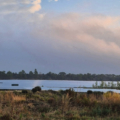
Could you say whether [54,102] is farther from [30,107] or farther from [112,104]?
[112,104]

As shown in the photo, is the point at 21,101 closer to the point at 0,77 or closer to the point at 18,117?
the point at 18,117

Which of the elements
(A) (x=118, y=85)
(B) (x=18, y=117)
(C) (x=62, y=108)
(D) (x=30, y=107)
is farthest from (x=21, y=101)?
(A) (x=118, y=85)

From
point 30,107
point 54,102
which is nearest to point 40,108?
point 30,107

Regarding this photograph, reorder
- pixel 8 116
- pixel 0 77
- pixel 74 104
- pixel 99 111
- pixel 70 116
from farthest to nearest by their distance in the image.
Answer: pixel 0 77
pixel 74 104
pixel 99 111
pixel 70 116
pixel 8 116

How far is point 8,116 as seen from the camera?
30.9ft

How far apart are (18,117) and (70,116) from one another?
231cm

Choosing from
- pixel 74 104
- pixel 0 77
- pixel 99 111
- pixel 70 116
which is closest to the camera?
pixel 70 116

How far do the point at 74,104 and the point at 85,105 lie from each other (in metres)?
0.75

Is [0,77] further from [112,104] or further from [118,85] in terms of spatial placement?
[112,104]

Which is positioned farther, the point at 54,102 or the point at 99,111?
the point at 54,102

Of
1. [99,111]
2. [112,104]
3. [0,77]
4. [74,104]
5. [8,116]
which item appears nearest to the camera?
[8,116]

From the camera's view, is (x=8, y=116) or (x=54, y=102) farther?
(x=54, y=102)

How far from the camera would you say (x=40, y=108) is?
41.4 ft

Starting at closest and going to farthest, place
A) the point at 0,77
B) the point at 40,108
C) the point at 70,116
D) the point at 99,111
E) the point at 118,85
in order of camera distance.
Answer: the point at 70,116, the point at 99,111, the point at 40,108, the point at 118,85, the point at 0,77
